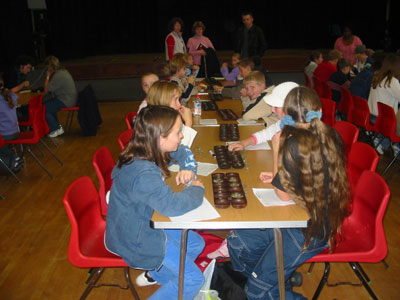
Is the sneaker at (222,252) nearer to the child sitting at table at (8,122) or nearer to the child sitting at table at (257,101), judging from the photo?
the child sitting at table at (257,101)

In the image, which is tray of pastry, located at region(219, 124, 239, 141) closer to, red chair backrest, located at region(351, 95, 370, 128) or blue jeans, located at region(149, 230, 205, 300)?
blue jeans, located at region(149, 230, 205, 300)

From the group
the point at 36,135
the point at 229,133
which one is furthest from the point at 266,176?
the point at 36,135

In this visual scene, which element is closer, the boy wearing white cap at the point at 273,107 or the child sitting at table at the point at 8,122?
the boy wearing white cap at the point at 273,107

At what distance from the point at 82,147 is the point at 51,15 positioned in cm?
Result: 619

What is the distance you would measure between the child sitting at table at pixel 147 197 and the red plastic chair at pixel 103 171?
559 mm

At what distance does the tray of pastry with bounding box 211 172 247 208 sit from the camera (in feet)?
5.67

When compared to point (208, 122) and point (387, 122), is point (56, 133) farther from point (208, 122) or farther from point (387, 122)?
point (387, 122)

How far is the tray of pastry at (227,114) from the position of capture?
3.38m

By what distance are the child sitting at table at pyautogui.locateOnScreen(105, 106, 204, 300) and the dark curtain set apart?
385 inches

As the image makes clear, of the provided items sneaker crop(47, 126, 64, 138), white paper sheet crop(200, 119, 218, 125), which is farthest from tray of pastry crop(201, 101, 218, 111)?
sneaker crop(47, 126, 64, 138)

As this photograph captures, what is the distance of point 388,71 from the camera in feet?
13.2

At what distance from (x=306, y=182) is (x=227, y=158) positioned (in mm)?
730

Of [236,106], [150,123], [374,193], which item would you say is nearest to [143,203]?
[150,123]

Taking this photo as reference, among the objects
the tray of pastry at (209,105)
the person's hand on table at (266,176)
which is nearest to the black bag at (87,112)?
the tray of pastry at (209,105)
